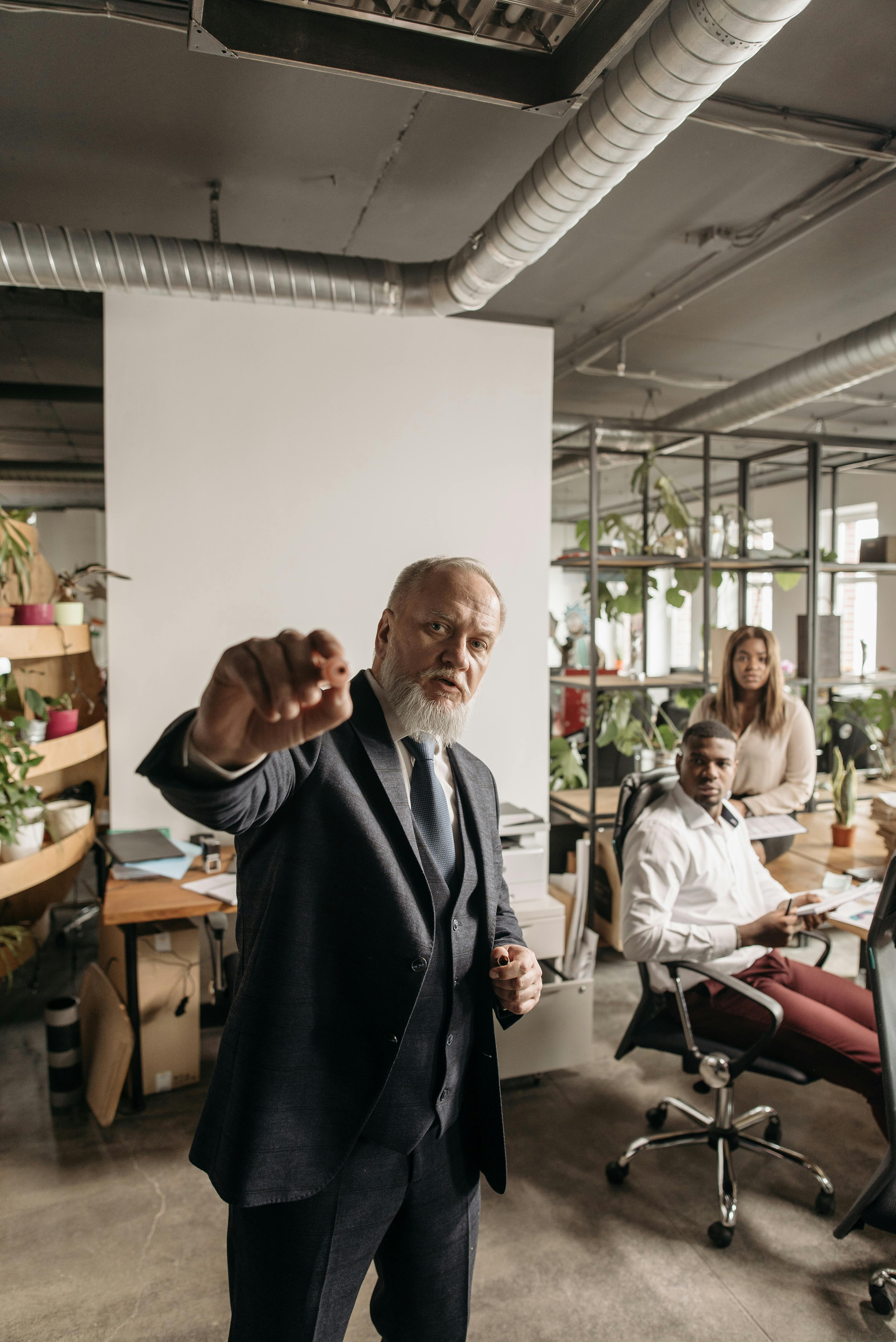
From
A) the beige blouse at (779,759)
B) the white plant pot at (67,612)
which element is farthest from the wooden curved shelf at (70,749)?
the beige blouse at (779,759)

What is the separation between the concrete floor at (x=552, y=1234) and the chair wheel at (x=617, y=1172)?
0.10 feet

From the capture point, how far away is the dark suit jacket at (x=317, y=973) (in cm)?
116

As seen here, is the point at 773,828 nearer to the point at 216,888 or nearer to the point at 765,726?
the point at 765,726

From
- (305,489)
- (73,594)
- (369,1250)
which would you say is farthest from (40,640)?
(369,1250)

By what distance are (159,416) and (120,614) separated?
0.84 meters

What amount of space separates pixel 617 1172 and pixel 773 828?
1447mm

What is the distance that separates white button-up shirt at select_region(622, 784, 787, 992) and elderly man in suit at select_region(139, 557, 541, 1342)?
1.15 metres


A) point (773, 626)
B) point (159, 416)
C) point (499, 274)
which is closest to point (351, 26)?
point (499, 274)

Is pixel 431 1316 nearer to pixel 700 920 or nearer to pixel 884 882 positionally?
pixel 884 882

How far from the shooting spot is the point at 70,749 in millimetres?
3449

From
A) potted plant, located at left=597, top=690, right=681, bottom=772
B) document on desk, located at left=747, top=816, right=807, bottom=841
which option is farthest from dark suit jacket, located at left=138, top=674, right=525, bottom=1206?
→ potted plant, located at left=597, top=690, right=681, bottom=772

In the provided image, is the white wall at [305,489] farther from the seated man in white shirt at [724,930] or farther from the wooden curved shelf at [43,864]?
the seated man in white shirt at [724,930]

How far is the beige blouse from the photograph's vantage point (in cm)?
367

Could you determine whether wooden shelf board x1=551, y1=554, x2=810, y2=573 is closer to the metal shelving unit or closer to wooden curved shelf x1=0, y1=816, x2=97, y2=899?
the metal shelving unit
